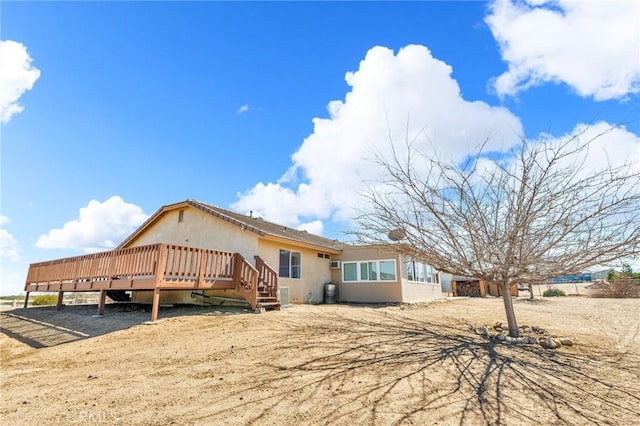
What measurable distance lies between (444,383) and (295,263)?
33.2 ft

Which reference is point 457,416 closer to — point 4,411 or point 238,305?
point 4,411

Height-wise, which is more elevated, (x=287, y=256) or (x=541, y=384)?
(x=287, y=256)

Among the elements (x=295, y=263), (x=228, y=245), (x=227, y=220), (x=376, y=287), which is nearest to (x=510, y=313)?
(x=376, y=287)

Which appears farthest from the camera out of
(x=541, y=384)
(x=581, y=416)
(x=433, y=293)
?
(x=433, y=293)

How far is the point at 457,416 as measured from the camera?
3.21 meters

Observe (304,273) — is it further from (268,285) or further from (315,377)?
(315,377)

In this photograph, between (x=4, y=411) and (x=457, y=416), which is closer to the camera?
(x=457, y=416)

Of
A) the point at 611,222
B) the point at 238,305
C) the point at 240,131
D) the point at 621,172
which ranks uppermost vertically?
the point at 240,131

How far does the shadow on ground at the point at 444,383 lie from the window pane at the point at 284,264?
6972 mm

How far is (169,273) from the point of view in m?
8.77

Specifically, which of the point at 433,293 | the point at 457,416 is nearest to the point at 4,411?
the point at 457,416

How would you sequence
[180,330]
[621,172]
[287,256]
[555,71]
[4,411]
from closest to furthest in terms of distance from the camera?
1. [4,411]
2. [621,172]
3. [555,71]
4. [180,330]
5. [287,256]

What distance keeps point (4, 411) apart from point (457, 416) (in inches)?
202

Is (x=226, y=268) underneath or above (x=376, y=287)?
above
